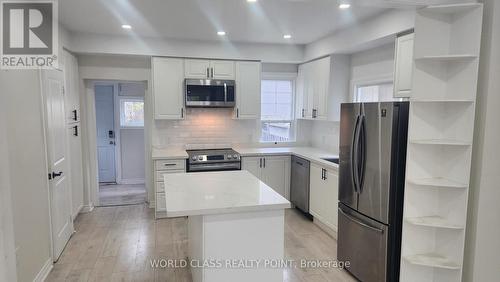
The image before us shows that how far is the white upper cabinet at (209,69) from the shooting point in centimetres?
485

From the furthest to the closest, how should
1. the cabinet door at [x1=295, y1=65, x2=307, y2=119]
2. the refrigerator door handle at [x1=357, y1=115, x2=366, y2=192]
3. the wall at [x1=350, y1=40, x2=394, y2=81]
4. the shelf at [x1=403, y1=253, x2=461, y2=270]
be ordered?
1. the cabinet door at [x1=295, y1=65, x2=307, y2=119]
2. the wall at [x1=350, y1=40, x2=394, y2=81]
3. the refrigerator door handle at [x1=357, y1=115, x2=366, y2=192]
4. the shelf at [x1=403, y1=253, x2=461, y2=270]

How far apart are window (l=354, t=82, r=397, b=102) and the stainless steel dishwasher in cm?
120

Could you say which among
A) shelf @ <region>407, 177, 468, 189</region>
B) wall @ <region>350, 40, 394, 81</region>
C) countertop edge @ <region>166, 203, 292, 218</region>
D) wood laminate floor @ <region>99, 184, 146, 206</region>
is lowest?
wood laminate floor @ <region>99, 184, 146, 206</region>

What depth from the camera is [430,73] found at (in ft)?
8.02

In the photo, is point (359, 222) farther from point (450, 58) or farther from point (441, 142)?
point (450, 58)

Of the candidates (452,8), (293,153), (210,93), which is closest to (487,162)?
(452,8)

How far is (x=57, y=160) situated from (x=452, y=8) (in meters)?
3.89

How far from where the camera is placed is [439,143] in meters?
2.33

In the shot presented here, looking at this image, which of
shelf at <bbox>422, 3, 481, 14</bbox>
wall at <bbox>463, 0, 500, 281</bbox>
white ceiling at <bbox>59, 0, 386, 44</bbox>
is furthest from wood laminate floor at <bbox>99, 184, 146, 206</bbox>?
shelf at <bbox>422, 3, 481, 14</bbox>

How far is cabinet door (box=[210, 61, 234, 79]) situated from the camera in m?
4.94

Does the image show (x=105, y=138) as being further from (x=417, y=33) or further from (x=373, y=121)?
(x=417, y=33)

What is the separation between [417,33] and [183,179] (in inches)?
90.7

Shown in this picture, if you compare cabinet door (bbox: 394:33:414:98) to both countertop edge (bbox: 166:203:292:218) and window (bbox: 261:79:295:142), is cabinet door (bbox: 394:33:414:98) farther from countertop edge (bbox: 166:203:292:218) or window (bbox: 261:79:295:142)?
window (bbox: 261:79:295:142)

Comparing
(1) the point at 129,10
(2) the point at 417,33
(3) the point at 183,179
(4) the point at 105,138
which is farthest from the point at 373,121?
(4) the point at 105,138
